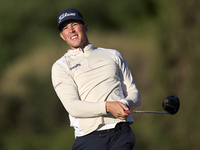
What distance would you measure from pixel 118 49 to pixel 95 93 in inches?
140

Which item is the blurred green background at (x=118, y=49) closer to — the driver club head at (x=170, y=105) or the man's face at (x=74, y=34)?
the man's face at (x=74, y=34)

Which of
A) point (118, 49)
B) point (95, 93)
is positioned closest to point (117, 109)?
point (95, 93)

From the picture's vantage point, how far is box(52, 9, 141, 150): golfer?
2.55 metres

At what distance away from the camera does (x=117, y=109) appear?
8.05 feet

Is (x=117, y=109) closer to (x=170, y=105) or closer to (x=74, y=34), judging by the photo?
(x=170, y=105)

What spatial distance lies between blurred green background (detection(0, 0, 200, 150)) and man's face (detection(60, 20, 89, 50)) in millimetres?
3174

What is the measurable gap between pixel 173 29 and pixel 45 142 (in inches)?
98.1

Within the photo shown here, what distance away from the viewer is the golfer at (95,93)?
2551 mm

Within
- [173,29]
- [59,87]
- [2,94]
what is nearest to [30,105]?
[2,94]

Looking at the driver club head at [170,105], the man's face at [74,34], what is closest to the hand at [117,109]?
the driver club head at [170,105]

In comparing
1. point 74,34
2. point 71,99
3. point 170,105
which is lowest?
point 170,105

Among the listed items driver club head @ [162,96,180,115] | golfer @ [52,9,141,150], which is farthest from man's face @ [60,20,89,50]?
driver club head @ [162,96,180,115]

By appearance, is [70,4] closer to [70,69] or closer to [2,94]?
[2,94]

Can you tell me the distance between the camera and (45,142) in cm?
604
